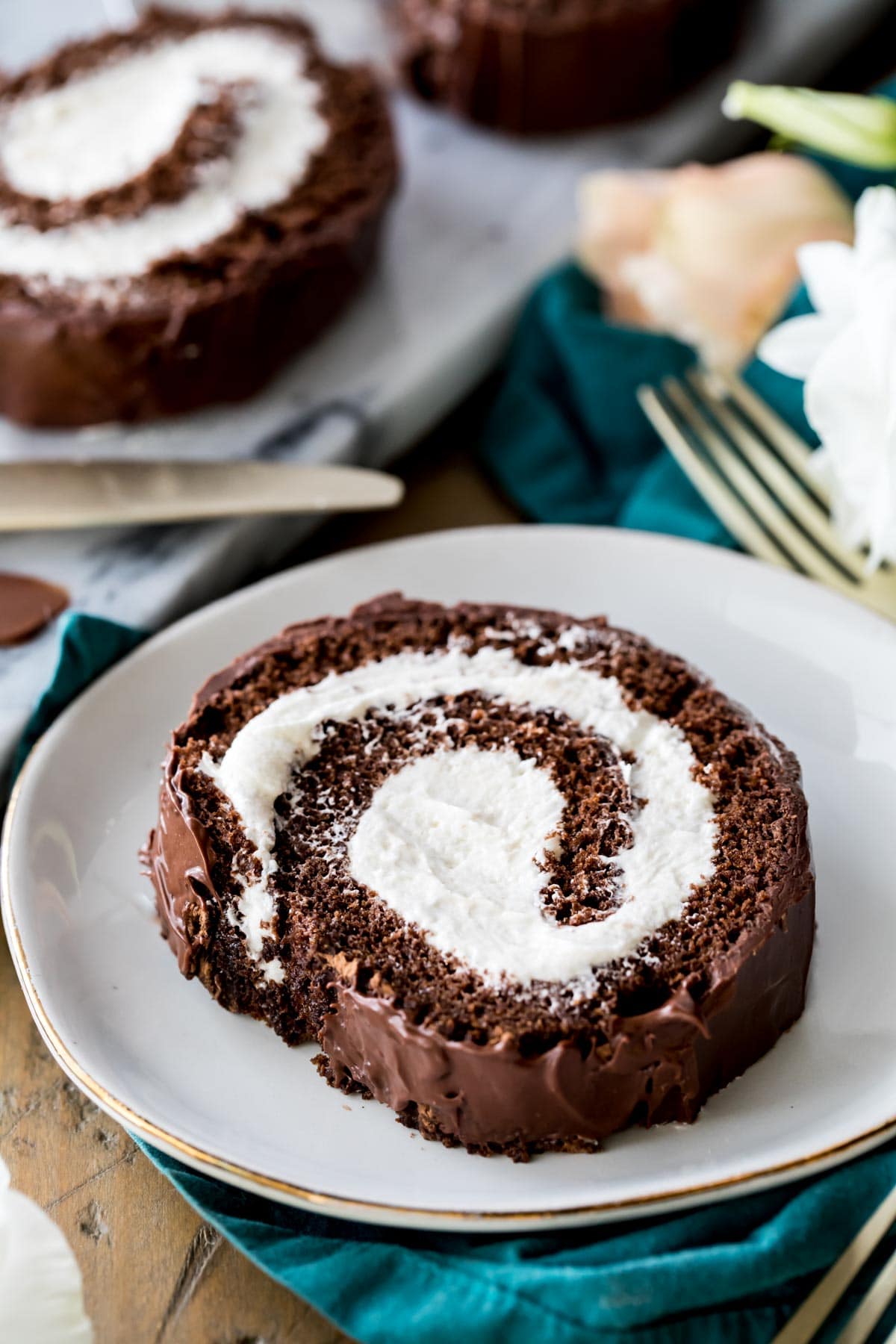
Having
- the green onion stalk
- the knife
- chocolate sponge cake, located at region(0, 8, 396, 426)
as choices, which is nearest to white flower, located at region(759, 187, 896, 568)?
the green onion stalk

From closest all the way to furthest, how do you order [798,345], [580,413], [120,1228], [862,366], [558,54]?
1. [120,1228]
2. [862,366]
3. [798,345]
4. [580,413]
5. [558,54]

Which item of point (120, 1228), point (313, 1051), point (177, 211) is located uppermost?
point (177, 211)

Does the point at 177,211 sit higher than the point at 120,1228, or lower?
higher

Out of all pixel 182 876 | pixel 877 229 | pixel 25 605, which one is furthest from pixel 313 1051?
pixel 877 229

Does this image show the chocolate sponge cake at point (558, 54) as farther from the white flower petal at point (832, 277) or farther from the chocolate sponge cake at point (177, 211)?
the white flower petal at point (832, 277)

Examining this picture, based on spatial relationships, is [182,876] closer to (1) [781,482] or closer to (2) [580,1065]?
(2) [580,1065]

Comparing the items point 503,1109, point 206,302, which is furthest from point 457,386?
point 503,1109

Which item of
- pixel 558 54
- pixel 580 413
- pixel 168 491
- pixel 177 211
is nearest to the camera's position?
pixel 168 491

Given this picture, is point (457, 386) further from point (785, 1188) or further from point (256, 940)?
point (785, 1188)
